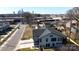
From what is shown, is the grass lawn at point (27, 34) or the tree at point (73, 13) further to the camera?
the grass lawn at point (27, 34)

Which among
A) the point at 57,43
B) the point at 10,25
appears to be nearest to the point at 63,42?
the point at 57,43

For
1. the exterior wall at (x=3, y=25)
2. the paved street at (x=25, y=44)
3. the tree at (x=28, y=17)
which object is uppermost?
the tree at (x=28, y=17)

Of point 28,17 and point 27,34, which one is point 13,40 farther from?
point 28,17

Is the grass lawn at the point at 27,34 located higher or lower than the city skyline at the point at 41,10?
lower

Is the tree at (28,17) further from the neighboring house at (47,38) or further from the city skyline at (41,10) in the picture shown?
the neighboring house at (47,38)

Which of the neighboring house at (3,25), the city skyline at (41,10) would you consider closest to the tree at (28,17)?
the city skyline at (41,10)

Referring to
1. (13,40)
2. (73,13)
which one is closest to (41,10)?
(73,13)

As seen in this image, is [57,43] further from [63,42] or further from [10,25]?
[10,25]

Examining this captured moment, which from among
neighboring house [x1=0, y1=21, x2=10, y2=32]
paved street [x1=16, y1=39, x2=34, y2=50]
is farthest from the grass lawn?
neighboring house [x1=0, y1=21, x2=10, y2=32]
